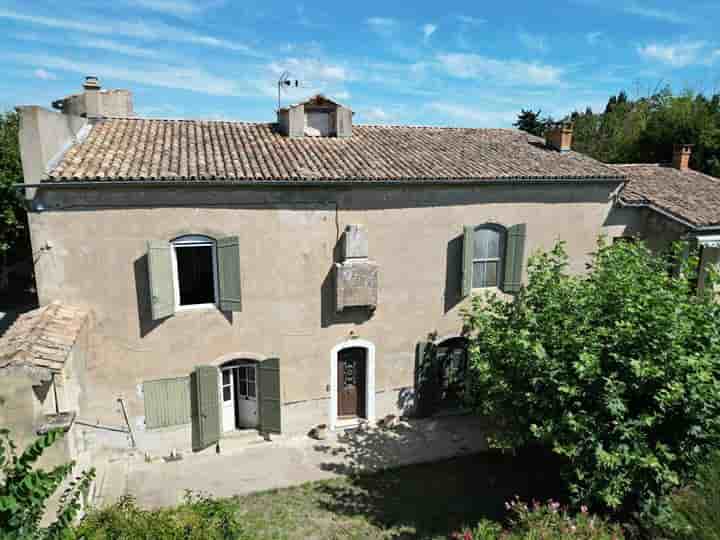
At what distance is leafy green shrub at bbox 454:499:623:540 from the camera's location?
6.66m

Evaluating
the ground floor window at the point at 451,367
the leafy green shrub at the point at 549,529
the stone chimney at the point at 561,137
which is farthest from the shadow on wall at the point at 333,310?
the stone chimney at the point at 561,137

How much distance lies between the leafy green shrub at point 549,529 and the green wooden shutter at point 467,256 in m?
6.88

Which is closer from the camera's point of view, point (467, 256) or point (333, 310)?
point (333, 310)

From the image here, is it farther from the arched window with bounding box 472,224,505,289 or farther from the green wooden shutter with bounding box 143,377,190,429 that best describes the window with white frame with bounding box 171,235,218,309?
the arched window with bounding box 472,224,505,289

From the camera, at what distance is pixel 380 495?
11102 mm

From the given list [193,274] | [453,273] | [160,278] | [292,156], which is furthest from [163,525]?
[453,273]

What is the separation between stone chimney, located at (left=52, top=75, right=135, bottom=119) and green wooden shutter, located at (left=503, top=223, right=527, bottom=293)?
1191cm

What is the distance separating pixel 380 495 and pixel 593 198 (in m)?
10.6

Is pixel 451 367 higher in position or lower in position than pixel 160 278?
lower

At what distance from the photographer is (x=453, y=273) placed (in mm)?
13766

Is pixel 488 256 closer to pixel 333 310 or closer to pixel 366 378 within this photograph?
pixel 333 310

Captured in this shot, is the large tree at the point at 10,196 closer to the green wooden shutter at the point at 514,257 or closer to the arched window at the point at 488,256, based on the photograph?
the arched window at the point at 488,256

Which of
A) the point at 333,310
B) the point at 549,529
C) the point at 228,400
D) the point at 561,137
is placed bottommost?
the point at 228,400

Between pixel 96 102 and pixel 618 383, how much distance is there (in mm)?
14754
